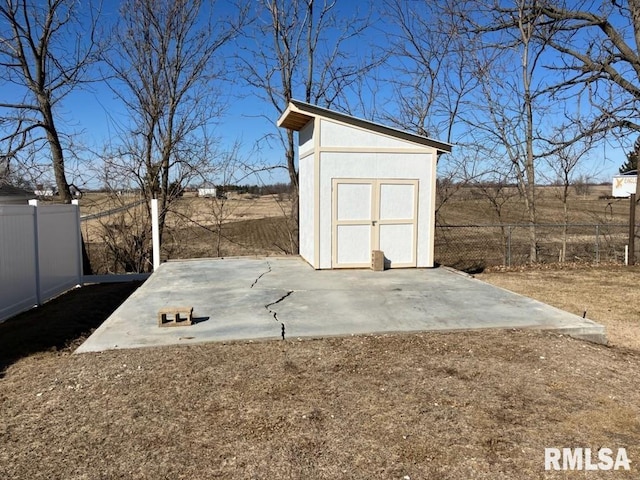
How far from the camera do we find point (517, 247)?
1745 cm

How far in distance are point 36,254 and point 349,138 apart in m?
5.89

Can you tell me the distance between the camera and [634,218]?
13258 millimetres

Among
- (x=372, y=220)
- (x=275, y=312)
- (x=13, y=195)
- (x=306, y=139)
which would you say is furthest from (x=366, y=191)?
(x=13, y=195)

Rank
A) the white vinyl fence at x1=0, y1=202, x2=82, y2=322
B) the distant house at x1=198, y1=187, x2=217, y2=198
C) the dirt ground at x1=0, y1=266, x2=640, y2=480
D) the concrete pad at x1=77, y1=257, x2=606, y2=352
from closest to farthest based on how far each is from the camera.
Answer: the dirt ground at x1=0, y1=266, x2=640, y2=480
the concrete pad at x1=77, y1=257, x2=606, y2=352
the white vinyl fence at x1=0, y1=202, x2=82, y2=322
the distant house at x1=198, y1=187, x2=217, y2=198

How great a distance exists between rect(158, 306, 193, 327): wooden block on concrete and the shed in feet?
13.0

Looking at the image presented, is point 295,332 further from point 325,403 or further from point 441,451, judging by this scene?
point 441,451

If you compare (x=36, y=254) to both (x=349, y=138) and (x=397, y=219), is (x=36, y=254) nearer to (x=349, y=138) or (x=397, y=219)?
(x=349, y=138)

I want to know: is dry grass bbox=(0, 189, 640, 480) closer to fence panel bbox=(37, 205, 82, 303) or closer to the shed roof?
fence panel bbox=(37, 205, 82, 303)

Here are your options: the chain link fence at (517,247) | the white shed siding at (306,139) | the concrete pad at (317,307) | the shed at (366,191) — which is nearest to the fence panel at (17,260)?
the concrete pad at (317,307)

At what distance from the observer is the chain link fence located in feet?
44.5

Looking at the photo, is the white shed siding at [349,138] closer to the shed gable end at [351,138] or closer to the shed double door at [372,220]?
the shed gable end at [351,138]

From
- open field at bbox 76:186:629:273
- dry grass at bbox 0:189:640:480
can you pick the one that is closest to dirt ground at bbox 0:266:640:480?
dry grass at bbox 0:189:640:480

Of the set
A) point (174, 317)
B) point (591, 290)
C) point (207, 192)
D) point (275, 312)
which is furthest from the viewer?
point (207, 192)

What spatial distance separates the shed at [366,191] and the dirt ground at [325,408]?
13.9ft
